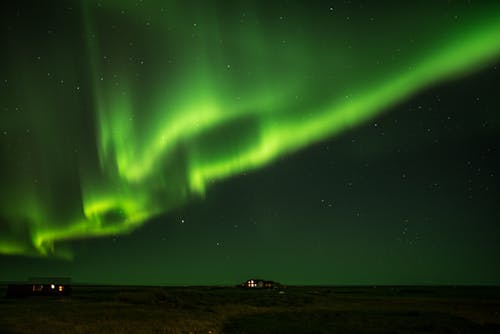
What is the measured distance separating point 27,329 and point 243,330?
1222 centimetres

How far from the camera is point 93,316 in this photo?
3516 centimetres

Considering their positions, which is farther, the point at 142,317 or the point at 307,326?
the point at 142,317

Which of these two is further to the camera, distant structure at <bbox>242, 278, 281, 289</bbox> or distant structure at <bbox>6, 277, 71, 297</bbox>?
distant structure at <bbox>242, 278, 281, 289</bbox>

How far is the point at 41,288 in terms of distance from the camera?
64.9 metres

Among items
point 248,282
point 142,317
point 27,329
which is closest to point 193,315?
point 142,317

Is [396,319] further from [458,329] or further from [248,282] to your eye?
[248,282]

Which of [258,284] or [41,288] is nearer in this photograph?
[41,288]

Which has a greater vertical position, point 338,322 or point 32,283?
point 32,283

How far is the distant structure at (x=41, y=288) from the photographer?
60875 mm

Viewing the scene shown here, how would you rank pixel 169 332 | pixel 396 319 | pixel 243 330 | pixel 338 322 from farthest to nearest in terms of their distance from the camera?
pixel 396 319
pixel 338 322
pixel 243 330
pixel 169 332

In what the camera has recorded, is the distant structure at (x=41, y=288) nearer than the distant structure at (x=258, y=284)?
Yes

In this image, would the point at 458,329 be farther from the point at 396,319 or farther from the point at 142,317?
the point at 142,317

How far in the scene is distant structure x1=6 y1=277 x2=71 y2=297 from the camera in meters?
60.9

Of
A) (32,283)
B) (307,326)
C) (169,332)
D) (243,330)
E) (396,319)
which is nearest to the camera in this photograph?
(169,332)
